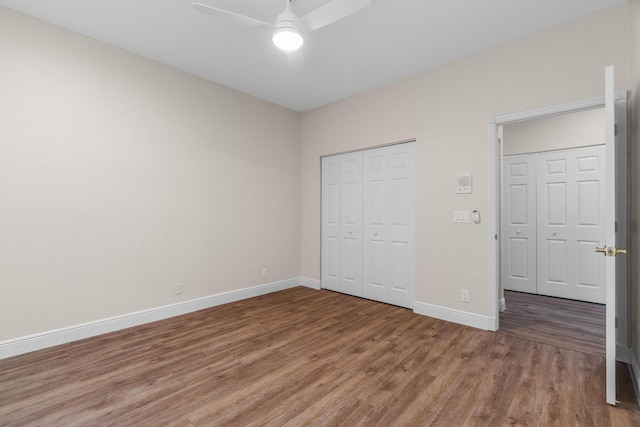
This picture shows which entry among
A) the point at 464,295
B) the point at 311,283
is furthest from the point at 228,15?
the point at 311,283

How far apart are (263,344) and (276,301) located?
137 cm

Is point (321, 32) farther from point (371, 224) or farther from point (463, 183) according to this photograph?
point (371, 224)

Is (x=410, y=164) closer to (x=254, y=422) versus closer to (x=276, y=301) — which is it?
(x=276, y=301)

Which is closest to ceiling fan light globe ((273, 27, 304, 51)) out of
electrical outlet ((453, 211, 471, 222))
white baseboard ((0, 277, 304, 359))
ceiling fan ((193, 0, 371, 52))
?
ceiling fan ((193, 0, 371, 52))

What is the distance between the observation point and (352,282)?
4.53m

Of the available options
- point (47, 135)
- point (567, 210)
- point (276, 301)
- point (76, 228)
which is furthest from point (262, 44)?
point (567, 210)

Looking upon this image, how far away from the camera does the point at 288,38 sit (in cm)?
227

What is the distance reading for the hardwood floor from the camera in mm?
1810

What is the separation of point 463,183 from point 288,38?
91.9 inches

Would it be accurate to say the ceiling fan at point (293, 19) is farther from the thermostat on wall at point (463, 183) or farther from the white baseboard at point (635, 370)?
the white baseboard at point (635, 370)

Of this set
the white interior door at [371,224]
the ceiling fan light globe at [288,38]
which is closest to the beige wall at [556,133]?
the white interior door at [371,224]

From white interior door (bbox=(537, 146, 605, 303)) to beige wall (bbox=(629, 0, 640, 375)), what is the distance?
2.17 metres

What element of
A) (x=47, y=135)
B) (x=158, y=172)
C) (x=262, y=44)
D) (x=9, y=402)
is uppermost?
(x=262, y=44)

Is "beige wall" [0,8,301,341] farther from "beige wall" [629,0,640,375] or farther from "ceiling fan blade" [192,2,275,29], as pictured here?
"beige wall" [629,0,640,375]
